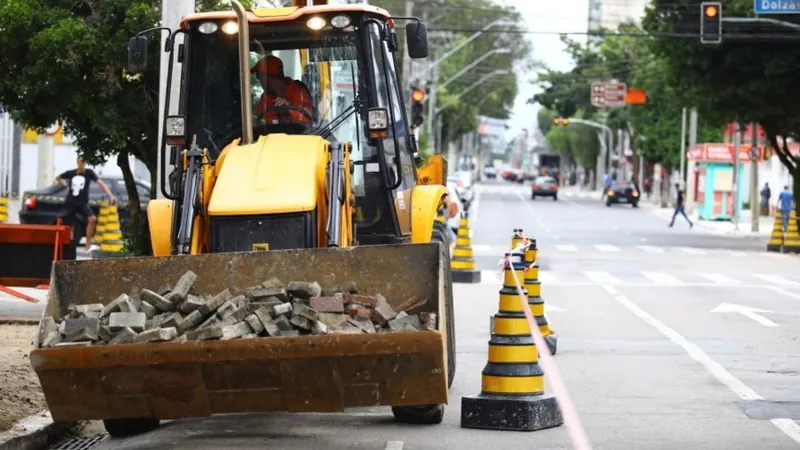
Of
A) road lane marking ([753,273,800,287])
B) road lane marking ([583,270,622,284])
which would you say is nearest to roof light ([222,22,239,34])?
road lane marking ([583,270,622,284])

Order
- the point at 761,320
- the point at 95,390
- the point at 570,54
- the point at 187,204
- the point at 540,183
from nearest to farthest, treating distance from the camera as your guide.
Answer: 1. the point at 95,390
2. the point at 187,204
3. the point at 761,320
4. the point at 540,183
5. the point at 570,54

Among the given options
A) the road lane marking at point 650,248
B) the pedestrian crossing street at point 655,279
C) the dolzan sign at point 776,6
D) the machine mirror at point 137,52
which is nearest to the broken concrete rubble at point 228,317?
the machine mirror at point 137,52

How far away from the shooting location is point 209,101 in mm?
10898

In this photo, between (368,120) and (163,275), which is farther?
(368,120)

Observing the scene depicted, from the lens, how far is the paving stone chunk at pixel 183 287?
8.50m

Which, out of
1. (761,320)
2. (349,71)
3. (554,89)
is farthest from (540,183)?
(349,71)

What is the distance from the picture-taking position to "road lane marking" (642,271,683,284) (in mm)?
26562

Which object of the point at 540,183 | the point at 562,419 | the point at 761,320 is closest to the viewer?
the point at 562,419

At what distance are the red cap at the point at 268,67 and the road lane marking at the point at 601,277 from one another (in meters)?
16.3

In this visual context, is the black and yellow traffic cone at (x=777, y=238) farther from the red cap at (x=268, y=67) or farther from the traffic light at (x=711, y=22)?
the red cap at (x=268, y=67)

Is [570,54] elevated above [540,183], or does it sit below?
above

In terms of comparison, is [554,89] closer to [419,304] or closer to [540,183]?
[540,183]

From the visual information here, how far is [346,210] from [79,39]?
26.4 feet

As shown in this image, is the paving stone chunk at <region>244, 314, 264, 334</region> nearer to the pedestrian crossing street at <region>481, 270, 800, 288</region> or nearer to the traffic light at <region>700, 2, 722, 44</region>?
the pedestrian crossing street at <region>481, 270, 800, 288</region>
